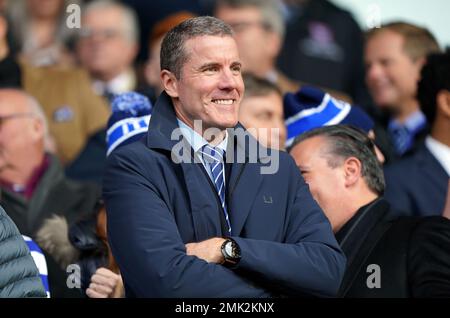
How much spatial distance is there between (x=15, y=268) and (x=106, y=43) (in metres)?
4.94

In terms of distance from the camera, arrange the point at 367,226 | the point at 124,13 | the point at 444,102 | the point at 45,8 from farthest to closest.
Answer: the point at 45,8
the point at 124,13
the point at 444,102
the point at 367,226

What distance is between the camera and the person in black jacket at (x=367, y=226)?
5.41m

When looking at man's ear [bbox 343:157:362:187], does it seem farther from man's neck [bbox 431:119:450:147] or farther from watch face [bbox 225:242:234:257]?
man's neck [bbox 431:119:450:147]

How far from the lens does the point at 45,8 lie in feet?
31.3

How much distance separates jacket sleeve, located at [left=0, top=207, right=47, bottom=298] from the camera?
15.2 ft

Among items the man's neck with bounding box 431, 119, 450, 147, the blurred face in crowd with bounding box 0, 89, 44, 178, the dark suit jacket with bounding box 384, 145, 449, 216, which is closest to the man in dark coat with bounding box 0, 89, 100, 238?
the blurred face in crowd with bounding box 0, 89, 44, 178

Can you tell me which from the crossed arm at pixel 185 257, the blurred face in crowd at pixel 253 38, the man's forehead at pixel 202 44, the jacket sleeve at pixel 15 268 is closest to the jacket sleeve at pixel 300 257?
the crossed arm at pixel 185 257

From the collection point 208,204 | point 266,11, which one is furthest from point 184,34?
point 266,11

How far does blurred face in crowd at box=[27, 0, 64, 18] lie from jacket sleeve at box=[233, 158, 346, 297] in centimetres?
504

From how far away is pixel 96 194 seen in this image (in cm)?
713

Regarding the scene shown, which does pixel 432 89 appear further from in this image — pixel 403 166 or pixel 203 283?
pixel 203 283

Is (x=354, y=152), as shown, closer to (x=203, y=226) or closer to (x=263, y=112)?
(x=203, y=226)
